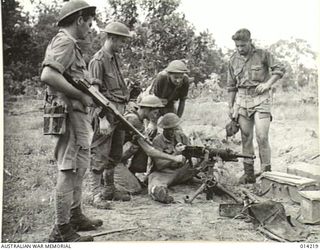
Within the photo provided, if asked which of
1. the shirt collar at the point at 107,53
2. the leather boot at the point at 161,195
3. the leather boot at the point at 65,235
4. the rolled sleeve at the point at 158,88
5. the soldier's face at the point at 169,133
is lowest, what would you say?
the leather boot at the point at 65,235

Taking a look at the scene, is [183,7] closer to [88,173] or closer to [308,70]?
[308,70]

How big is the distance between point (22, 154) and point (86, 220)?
29.2 inches

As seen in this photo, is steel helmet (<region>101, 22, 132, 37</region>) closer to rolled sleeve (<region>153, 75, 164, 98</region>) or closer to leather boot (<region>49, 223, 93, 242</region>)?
rolled sleeve (<region>153, 75, 164, 98</region>)

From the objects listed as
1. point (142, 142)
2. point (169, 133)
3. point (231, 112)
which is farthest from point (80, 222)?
point (231, 112)

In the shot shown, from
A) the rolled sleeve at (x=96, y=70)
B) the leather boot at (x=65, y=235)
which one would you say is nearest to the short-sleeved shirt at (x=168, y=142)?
the rolled sleeve at (x=96, y=70)

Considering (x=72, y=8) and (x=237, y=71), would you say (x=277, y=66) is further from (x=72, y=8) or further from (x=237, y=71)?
(x=72, y=8)

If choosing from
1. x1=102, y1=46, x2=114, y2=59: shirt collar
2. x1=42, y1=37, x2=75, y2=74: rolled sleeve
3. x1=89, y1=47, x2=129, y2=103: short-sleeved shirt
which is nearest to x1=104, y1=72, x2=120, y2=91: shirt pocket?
x1=89, y1=47, x2=129, y2=103: short-sleeved shirt

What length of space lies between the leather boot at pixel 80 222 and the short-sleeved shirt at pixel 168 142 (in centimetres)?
84

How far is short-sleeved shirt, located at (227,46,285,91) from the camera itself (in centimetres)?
460

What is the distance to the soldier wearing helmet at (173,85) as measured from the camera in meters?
4.73

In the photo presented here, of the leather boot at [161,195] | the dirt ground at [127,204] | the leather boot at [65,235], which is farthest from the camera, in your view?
the leather boot at [161,195]

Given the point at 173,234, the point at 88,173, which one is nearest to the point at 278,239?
the point at 173,234

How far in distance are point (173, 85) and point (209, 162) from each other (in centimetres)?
73

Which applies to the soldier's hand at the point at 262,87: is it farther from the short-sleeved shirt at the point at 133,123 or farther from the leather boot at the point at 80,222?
the leather boot at the point at 80,222
